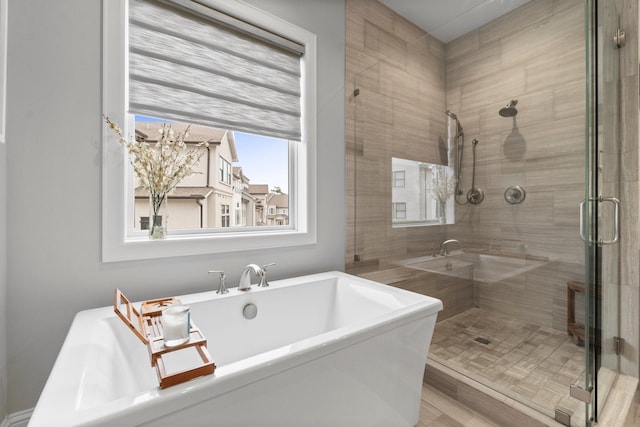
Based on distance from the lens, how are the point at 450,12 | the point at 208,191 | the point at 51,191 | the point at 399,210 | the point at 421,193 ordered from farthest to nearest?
the point at 450,12
the point at 399,210
the point at 421,193
the point at 208,191
the point at 51,191

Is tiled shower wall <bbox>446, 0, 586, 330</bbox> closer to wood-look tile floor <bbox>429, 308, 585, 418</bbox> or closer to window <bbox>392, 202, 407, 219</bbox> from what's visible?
wood-look tile floor <bbox>429, 308, 585, 418</bbox>

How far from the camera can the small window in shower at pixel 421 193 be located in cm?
193

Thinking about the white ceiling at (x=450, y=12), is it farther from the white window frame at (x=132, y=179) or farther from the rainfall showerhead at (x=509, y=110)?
the white window frame at (x=132, y=179)

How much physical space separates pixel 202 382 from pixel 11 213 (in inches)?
45.1

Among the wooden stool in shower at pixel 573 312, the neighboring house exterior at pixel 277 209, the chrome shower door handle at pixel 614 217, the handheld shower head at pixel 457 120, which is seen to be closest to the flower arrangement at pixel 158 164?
the neighboring house exterior at pixel 277 209

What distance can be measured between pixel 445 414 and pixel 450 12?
2889mm

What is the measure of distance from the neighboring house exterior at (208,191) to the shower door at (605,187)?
1.89 meters

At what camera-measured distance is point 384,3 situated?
241 cm

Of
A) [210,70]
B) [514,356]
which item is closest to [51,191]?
[210,70]

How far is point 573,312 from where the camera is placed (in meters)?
1.63

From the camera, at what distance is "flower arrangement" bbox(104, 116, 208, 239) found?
4.89 feet

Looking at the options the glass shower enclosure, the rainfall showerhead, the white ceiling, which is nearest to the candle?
the glass shower enclosure

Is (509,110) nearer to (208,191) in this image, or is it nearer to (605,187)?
(605,187)

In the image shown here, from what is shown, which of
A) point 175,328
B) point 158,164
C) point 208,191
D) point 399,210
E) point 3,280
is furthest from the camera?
point 399,210
